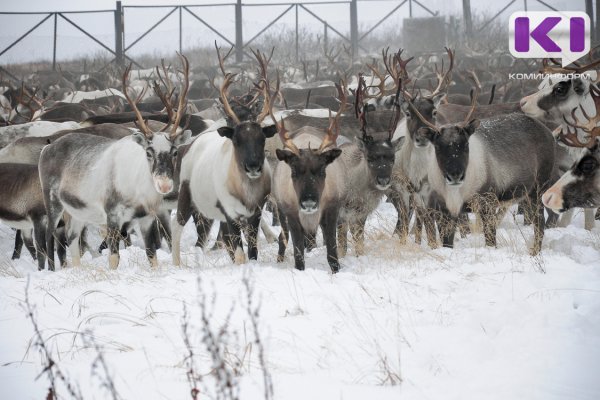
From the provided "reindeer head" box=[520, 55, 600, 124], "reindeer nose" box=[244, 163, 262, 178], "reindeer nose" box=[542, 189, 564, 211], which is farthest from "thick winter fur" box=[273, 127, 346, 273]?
"reindeer head" box=[520, 55, 600, 124]

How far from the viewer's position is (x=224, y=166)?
7.59 meters

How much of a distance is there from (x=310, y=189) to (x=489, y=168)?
1888 mm

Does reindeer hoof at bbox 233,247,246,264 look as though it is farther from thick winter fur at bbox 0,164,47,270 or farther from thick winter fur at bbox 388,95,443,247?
thick winter fur at bbox 0,164,47,270

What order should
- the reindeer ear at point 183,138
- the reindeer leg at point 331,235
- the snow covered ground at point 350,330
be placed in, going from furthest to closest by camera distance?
the reindeer ear at point 183,138 < the reindeer leg at point 331,235 < the snow covered ground at point 350,330

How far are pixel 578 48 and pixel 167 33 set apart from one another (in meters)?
16.7

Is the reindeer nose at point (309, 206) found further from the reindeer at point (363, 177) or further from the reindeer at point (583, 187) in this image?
the reindeer at point (583, 187)

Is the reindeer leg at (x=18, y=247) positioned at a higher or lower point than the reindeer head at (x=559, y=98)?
lower

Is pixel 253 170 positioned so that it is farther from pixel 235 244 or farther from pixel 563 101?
pixel 563 101

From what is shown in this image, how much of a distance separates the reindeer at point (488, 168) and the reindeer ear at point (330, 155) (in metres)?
1.02

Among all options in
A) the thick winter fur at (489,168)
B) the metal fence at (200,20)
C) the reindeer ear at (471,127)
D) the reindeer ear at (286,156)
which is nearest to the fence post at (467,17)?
the metal fence at (200,20)

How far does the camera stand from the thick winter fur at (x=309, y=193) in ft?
21.9

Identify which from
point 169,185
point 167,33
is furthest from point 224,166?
point 167,33

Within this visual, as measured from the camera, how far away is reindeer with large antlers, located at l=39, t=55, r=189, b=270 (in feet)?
25.3

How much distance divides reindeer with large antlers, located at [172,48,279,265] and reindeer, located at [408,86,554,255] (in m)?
1.51
